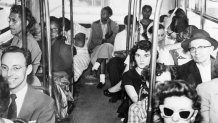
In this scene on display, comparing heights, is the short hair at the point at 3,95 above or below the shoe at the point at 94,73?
above

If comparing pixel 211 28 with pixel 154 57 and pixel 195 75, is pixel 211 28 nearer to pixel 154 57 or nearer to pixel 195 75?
pixel 195 75

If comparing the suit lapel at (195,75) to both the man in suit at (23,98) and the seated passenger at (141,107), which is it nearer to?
the seated passenger at (141,107)

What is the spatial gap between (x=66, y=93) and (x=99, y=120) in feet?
2.13

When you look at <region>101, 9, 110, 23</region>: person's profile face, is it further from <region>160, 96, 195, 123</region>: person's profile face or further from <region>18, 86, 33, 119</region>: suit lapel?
<region>160, 96, 195, 123</region>: person's profile face

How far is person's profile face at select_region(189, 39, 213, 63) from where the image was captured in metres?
3.52

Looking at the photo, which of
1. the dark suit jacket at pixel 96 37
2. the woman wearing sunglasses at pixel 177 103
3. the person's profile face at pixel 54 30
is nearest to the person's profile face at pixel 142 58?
the person's profile face at pixel 54 30

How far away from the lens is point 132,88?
392 centimetres

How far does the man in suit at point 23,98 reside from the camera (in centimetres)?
247

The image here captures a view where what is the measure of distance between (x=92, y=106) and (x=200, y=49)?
2423mm

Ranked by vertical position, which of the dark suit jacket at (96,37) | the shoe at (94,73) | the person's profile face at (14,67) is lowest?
the shoe at (94,73)

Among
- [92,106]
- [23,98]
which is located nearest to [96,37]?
[92,106]

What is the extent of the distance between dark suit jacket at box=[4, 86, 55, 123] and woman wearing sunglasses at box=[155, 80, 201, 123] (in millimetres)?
695

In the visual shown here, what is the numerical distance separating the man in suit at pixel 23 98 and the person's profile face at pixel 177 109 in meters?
0.73

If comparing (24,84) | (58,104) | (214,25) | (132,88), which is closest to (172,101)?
(24,84)
